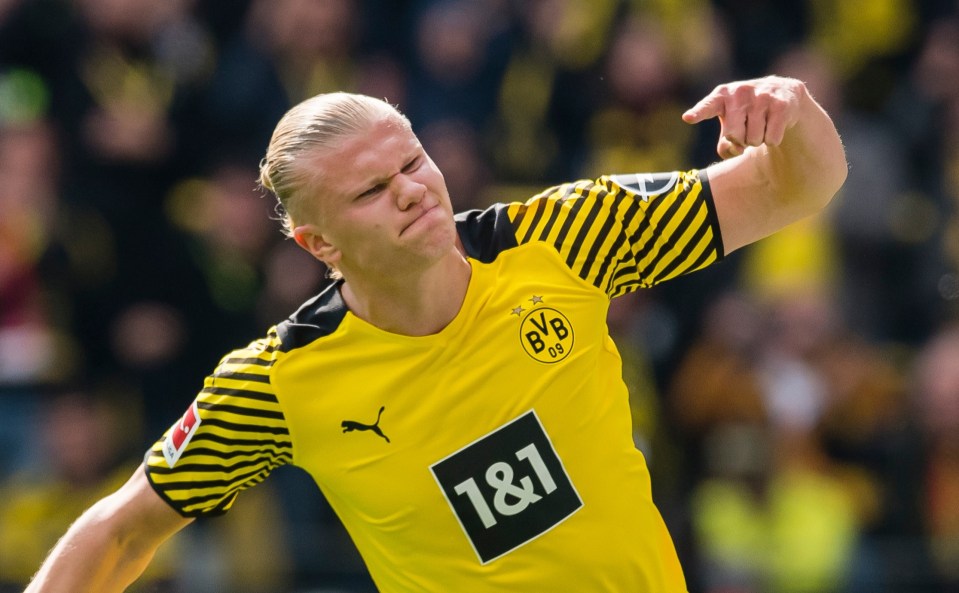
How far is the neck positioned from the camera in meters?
3.76

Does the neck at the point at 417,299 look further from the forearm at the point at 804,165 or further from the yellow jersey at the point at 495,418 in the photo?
the forearm at the point at 804,165

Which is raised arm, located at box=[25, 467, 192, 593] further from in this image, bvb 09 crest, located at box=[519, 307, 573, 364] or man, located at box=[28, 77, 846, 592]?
bvb 09 crest, located at box=[519, 307, 573, 364]

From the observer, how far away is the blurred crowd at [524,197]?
7.13m

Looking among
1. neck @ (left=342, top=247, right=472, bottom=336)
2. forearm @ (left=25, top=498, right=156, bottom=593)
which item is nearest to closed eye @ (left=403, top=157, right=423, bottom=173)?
neck @ (left=342, top=247, right=472, bottom=336)

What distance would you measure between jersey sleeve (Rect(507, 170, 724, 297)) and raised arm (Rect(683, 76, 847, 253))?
0.06 metres

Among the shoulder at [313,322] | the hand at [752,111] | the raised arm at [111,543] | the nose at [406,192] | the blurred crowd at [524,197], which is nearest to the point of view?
the hand at [752,111]

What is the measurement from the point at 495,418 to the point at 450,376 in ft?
0.53

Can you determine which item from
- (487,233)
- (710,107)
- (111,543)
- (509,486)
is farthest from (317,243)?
(710,107)

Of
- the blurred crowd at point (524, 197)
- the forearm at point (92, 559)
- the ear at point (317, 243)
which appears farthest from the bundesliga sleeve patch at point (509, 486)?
the blurred crowd at point (524, 197)

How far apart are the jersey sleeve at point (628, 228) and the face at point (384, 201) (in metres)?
0.31

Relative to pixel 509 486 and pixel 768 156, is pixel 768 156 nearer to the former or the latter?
pixel 768 156

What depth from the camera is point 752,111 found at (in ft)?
11.3

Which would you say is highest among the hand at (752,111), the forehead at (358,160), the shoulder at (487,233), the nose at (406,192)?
the forehead at (358,160)

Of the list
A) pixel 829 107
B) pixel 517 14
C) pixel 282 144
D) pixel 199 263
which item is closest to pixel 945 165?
pixel 829 107
